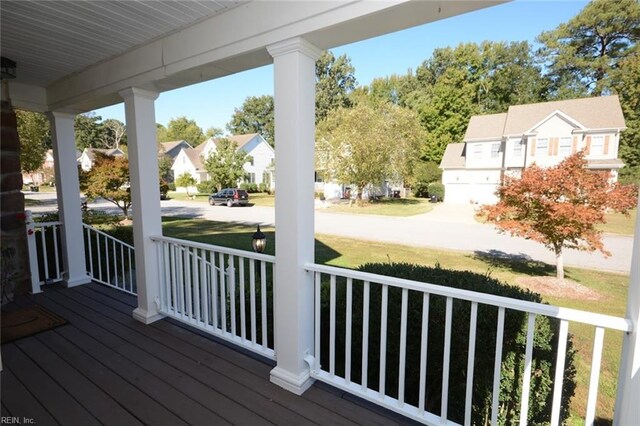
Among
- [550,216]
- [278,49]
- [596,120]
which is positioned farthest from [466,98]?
[278,49]

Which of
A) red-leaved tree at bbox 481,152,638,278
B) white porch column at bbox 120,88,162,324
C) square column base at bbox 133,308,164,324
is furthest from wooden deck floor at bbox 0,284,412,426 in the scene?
red-leaved tree at bbox 481,152,638,278

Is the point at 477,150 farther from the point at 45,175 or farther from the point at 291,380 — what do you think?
the point at 45,175

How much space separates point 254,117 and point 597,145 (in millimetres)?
31286

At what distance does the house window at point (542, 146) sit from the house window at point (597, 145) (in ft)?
6.05

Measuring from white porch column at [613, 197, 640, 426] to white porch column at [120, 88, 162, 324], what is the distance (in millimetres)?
3449

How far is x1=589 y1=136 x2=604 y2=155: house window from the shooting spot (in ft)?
50.9

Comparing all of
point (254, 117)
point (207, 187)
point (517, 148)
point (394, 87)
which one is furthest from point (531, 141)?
point (254, 117)

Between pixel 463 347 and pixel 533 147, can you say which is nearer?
pixel 463 347

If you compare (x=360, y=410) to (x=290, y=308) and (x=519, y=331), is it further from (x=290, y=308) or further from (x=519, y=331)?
(x=519, y=331)

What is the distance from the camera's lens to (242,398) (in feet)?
6.63

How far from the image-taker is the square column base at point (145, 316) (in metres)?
3.09

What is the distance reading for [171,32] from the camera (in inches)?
96.0

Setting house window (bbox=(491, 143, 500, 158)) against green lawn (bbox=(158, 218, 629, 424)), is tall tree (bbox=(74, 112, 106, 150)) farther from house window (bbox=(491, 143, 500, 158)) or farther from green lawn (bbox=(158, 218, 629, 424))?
house window (bbox=(491, 143, 500, 158))

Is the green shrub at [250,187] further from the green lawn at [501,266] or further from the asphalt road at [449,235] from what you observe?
the green lawn at [501,266]
